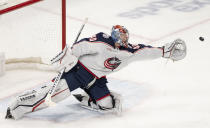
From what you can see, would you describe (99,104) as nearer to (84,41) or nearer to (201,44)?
(84,41)

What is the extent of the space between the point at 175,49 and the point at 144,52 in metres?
0.24

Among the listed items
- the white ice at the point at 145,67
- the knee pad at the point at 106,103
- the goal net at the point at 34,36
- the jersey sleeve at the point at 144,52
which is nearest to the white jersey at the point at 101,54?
the jersey sleeve at the point at 144,52

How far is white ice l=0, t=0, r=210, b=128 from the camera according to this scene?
357cm

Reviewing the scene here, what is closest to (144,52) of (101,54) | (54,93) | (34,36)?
(101,54)

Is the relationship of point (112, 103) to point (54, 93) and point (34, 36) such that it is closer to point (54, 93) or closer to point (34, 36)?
point (54, 93)

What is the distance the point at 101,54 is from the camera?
3430 mm

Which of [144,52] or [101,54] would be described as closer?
[101,54]

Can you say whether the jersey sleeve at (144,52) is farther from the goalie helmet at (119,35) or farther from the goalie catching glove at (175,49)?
the goalie helmet at (119,35)

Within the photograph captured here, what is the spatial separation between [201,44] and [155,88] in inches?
48.9

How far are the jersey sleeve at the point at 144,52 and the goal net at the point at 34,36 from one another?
0.97m

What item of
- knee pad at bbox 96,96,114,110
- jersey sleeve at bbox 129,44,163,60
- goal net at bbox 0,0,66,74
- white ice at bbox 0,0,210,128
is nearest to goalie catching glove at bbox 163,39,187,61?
jersey sleeve at bbox 129,44,163,60

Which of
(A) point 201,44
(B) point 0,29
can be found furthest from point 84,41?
(A) point 201,44

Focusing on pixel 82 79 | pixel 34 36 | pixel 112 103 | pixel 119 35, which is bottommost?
pixel 112 103

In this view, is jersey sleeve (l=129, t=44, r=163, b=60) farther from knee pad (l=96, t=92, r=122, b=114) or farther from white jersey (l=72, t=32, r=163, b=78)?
knee pad (l=96, t=92, r=122, b=114)
